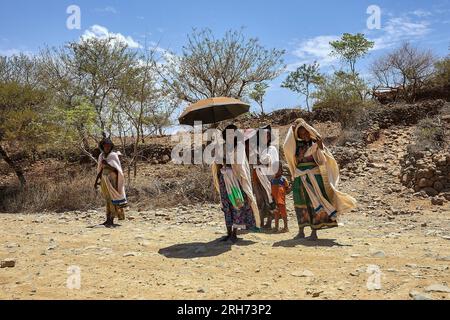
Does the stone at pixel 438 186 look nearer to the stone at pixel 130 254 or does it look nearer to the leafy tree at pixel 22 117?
the stone at pixel 130 254

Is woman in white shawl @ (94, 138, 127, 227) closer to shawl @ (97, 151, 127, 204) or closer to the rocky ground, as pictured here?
shawl @ (97, 151, 127, 204)

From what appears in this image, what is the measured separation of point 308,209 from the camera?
6.07 metres

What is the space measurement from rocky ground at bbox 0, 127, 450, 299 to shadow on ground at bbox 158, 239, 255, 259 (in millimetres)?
14

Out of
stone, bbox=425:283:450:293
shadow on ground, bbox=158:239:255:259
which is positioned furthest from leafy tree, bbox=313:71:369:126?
stone, bbox=425:283:450:293

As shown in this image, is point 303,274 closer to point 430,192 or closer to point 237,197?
point 237,197

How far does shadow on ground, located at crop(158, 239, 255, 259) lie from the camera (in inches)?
212

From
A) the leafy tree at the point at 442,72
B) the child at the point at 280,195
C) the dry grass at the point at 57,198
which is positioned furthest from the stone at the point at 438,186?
the leafy tree at the point at 442,72

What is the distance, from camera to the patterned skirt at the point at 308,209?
596 centimetres

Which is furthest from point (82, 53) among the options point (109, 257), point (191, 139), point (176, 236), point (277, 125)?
point (109, 257)

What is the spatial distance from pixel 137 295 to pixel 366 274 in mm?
2113

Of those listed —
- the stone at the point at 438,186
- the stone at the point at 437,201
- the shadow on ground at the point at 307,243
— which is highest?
the stone at the point at 438,186

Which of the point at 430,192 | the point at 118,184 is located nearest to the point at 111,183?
the point at 118,184

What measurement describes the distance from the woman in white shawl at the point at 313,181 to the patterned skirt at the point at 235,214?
27.6 inches

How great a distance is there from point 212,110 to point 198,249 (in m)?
2.01
